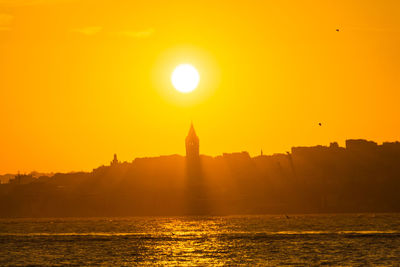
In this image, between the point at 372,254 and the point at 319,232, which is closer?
the point at 372,254

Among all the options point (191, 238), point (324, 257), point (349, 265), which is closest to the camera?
point (349, 265)

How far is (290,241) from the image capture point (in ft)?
491

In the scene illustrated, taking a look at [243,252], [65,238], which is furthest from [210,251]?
[65,238]

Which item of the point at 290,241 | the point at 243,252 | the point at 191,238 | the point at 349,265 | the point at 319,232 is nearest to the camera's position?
the point at 349,265

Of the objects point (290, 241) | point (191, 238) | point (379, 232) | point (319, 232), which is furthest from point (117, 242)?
point (379, 232)

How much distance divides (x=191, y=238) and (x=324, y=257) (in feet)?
184

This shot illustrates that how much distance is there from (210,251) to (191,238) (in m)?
39.2

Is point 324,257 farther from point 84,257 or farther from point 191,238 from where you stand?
point 191,238

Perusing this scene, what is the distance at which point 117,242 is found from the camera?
155 m

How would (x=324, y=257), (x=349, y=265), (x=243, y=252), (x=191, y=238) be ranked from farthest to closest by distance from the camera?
(x=191, y=238)
(x=243, y=252)
(x=324, y=257)
(x=349, y=265)

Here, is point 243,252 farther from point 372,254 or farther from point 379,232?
point 379,232

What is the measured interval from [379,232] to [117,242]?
2245 inches

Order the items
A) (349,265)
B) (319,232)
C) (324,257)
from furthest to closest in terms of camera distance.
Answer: (319,232) < (324,257) < (349,265)

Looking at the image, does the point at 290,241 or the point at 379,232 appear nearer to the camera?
the point at 290,241
